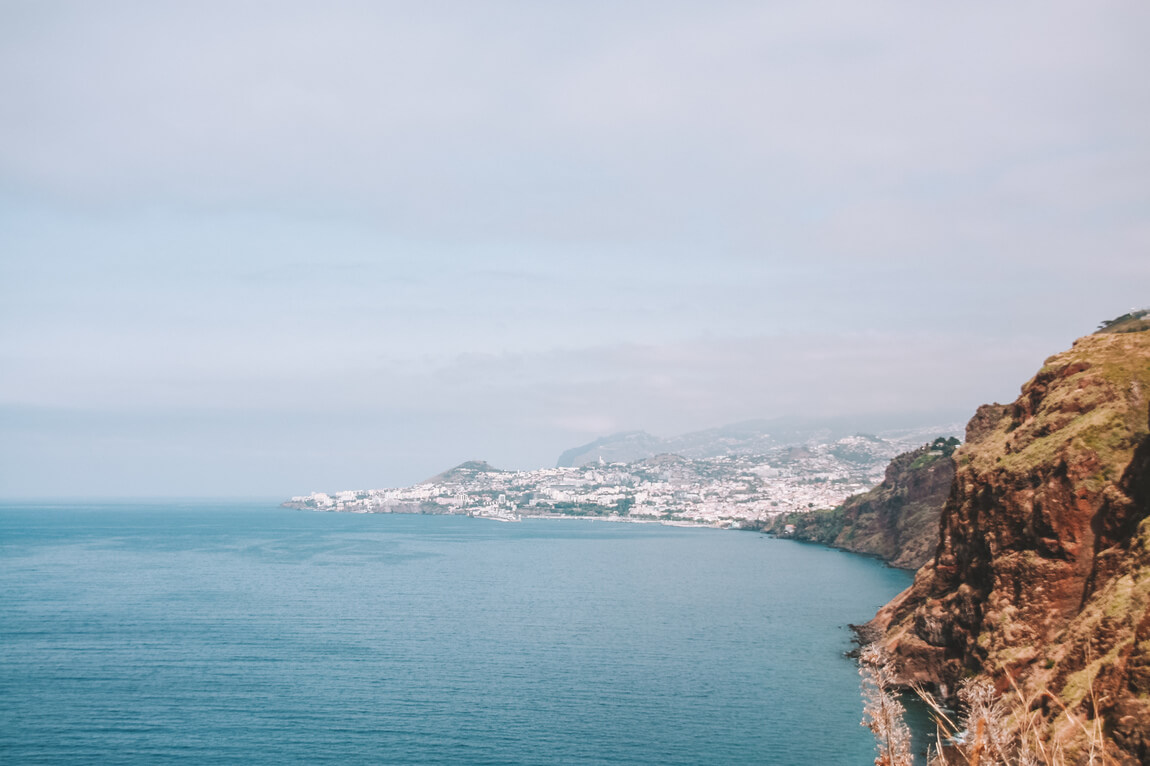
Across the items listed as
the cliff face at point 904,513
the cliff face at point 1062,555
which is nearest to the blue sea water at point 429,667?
the cliff face at point 1062,555

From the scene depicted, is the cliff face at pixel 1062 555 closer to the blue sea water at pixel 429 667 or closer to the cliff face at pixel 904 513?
the blue sea water at pixel 429 667

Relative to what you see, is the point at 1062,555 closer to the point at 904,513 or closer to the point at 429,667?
the point at 429,667

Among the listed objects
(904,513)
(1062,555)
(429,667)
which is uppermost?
(1062,555)

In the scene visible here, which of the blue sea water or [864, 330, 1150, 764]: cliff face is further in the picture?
the blue sea water

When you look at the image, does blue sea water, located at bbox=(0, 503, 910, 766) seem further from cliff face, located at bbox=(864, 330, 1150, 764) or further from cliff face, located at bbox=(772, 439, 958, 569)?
cliff face, located at bbox=(772, 439, 958, 569)

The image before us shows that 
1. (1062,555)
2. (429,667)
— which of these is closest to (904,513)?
(429,667)

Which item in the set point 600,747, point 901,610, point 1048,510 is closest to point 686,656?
point 901,610

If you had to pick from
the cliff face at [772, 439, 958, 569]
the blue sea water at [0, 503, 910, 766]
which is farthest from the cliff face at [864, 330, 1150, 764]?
the cliff face at [772, 439, 958, 569]
